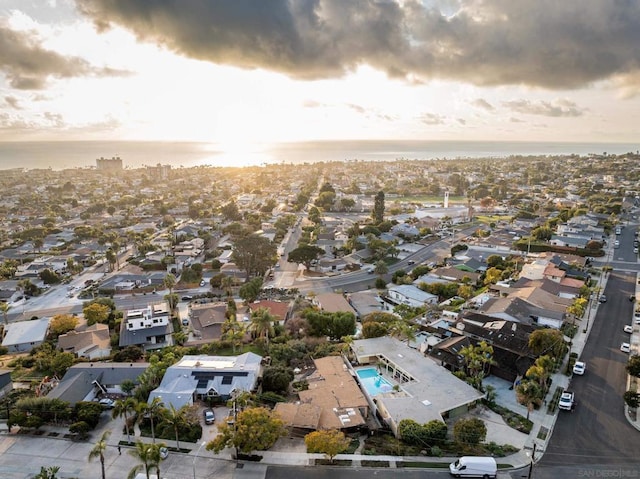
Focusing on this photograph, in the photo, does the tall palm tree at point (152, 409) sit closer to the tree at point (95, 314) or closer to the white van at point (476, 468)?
the white van at point (476, 468)

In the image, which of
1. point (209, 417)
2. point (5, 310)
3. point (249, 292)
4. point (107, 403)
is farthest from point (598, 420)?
point (5, 310)

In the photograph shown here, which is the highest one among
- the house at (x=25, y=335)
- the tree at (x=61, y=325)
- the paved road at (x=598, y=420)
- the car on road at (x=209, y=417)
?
the paved road at (x=598, y=420)

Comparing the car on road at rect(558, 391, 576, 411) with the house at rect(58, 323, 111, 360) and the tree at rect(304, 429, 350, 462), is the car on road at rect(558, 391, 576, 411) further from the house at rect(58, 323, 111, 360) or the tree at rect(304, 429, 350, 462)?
the house at rect(58, 323, 111, 360)

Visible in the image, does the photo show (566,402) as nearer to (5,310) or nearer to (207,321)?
(207,321)

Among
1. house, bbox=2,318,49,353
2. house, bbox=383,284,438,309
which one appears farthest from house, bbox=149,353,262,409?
house, bbox=383,284,438,309

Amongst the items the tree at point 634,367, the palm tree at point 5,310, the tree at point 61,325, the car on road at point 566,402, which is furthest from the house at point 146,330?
the tree at point 634,367

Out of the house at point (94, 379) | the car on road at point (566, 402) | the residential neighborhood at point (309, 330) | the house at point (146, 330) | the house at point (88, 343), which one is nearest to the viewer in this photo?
the residential neighborhood at point (309, 330)
